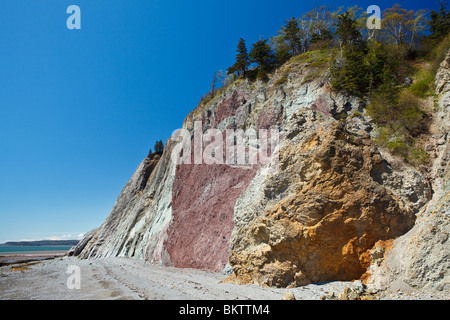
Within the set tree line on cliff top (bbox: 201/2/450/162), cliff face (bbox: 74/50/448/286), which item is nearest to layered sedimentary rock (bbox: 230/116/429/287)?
cliff face (bbox: 74/50/448/286)

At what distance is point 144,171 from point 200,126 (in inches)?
782

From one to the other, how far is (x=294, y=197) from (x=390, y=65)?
46.6 ft

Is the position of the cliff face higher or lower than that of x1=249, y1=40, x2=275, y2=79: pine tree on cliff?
lower

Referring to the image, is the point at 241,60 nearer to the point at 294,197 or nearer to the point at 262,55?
the point at 262,55

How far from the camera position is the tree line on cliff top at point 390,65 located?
13.1 meters

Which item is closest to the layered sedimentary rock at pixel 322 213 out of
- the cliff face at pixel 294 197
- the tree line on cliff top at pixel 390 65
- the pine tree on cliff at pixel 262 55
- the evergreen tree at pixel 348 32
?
the cliff face at pixel 294 197

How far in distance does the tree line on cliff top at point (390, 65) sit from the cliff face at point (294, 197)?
118 cm

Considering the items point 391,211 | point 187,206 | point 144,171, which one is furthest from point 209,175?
point 144,171

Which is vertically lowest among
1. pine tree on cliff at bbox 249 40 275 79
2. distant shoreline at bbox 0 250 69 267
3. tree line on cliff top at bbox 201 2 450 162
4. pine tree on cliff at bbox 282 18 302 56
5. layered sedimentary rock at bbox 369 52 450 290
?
distant shoreline at bbox 0 250 69 267

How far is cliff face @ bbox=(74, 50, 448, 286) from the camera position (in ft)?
33.0

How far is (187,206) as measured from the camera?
82.0 ft

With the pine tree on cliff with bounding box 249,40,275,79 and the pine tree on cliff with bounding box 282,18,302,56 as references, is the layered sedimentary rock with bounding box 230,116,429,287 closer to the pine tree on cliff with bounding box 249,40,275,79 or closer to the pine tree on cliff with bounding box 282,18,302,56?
the pine tree on cliff with bounding box 249,40,275,79

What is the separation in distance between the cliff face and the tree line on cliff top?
1.18m

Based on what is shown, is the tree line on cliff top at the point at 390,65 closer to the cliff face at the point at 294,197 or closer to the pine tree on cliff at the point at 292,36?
the cliff face at the point at 294,197
